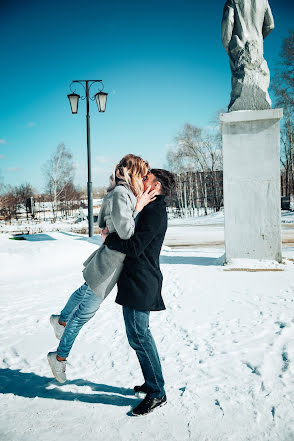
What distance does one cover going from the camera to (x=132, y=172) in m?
2.13

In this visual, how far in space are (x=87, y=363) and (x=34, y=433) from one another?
0.89 meters

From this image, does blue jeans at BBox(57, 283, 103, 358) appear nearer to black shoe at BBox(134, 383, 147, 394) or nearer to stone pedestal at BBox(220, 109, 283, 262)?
black shoe at BBox(134, 383, 147, 394)

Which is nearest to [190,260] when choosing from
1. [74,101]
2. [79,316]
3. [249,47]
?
[249,47]

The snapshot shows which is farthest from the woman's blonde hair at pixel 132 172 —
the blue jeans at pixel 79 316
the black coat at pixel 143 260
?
the blue jeans at pixel 79 316

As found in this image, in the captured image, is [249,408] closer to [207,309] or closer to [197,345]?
[197,345]

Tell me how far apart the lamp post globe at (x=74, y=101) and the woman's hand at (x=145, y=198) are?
9159 millimetres

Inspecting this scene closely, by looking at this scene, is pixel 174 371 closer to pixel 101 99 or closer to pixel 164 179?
pixel 164 179

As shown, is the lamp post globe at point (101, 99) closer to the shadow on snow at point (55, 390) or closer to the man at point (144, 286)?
the man at point (144, 286)

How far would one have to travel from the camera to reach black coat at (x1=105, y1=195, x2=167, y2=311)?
1958 millimetres

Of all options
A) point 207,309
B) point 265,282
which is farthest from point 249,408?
point 265,282

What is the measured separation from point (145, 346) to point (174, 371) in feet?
2.25

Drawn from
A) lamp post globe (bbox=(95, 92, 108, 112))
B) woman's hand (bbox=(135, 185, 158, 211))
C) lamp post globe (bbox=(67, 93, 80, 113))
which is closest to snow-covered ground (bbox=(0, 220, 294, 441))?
woman's hand (bbox=(135, 185, 158, 211))

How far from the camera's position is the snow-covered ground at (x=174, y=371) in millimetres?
1874

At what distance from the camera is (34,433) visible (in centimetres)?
184
